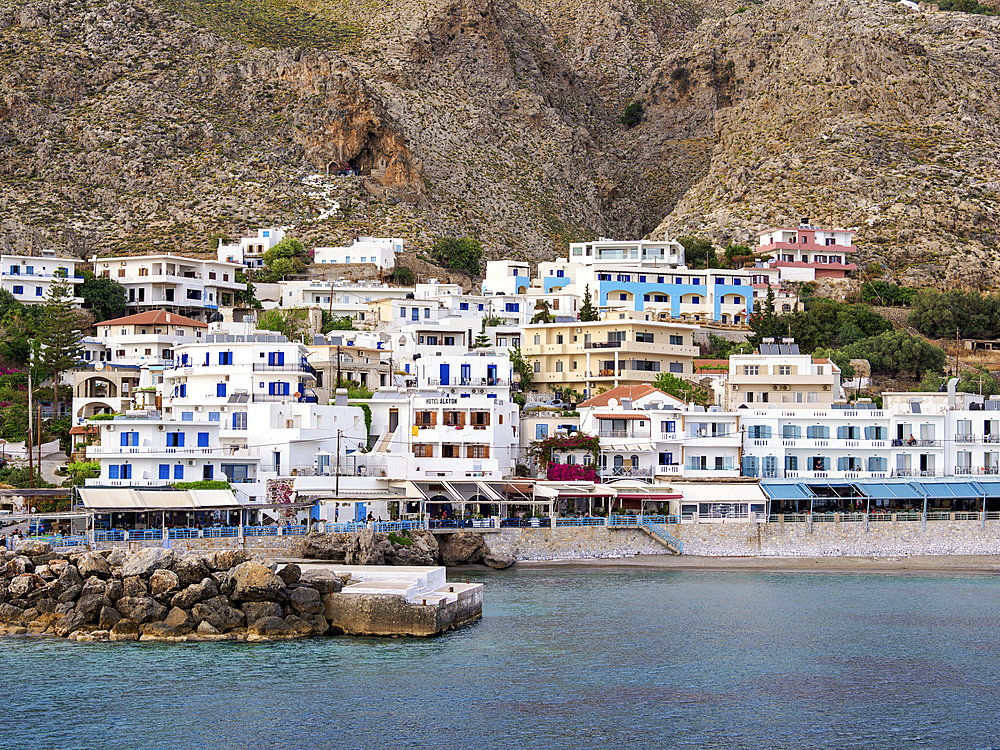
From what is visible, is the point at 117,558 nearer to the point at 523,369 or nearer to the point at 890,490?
the point at 890,490

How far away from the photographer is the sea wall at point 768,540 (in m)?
67.8

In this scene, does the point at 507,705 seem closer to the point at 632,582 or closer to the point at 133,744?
the point at 133,744

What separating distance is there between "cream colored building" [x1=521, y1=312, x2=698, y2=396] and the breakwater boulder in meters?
47.8

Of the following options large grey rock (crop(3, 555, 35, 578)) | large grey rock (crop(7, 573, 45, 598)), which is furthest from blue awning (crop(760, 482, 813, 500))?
large grey rock (crop(7, 573, 45, 598))

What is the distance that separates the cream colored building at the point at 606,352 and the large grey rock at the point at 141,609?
1960 inches

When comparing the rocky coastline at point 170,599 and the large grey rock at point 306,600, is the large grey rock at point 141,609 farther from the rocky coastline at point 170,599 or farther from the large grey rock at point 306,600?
the large grey rock at point 306,600

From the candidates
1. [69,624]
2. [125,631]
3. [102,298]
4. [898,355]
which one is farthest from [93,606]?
[898,355]

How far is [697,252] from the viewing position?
430ft

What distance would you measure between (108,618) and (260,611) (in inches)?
201

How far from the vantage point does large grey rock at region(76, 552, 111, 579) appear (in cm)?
4984

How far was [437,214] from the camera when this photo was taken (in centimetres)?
14538

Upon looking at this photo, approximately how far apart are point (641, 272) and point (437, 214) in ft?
119

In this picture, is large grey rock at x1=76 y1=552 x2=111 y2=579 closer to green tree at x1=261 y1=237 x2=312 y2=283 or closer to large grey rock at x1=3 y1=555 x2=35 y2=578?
large grey rock at x1=3 y1=555 x2=35 y2=578

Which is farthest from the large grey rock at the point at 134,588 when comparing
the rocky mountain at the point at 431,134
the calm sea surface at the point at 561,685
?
the rocky mountain at the point at 431,134
